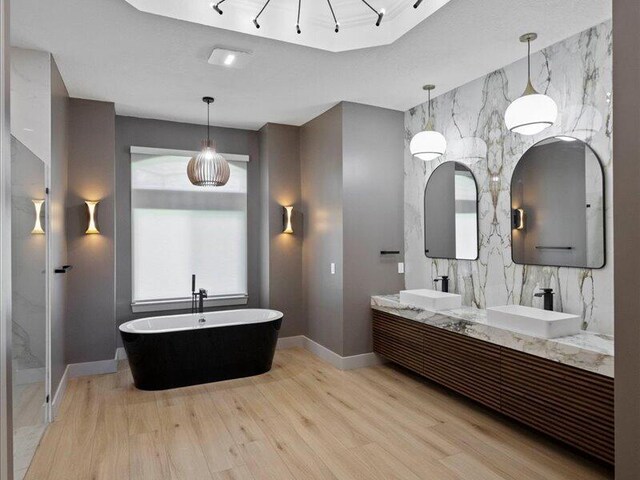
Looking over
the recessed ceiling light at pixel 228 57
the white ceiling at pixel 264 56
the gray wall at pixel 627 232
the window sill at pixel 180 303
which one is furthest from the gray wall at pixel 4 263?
the window sill at pixel 180 303

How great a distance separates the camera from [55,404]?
3.35 meters

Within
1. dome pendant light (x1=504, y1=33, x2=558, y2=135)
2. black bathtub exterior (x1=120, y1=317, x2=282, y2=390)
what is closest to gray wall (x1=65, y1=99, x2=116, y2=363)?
black bathtub exterior (x1=120, y1=317, x2=282, y2=390)

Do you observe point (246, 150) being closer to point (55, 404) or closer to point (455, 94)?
point (455, 94)

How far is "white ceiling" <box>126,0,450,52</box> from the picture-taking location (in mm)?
2684

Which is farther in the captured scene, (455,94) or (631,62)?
(455,94)

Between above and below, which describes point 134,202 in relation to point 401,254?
above

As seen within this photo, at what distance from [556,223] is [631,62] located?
2.30m

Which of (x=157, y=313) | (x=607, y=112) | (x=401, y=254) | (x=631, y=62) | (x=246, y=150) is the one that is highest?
(x=246, y=150)

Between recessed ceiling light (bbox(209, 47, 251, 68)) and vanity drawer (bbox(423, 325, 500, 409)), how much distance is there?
2.79 meters

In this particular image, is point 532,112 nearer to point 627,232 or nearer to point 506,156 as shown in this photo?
point 506,156

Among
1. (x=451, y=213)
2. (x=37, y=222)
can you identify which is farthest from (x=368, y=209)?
(x=37, y=222)

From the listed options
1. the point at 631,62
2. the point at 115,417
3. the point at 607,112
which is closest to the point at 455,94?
the point at 607,112

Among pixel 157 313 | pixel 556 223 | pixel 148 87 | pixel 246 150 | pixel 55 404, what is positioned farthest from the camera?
pixel 246 150

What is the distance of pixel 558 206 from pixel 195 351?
3.39m
